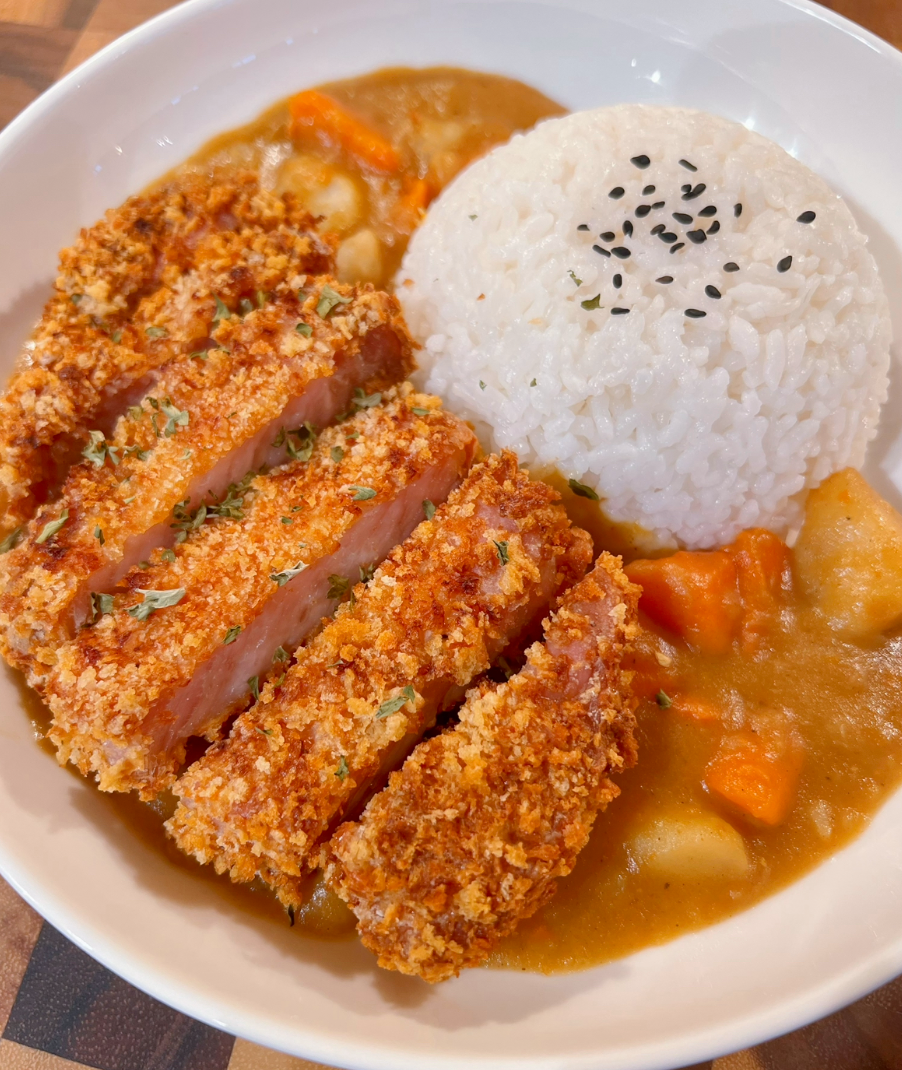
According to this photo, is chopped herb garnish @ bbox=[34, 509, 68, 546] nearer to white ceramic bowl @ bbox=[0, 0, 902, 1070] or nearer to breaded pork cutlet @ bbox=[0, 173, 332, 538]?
breaded pork cutlet @ bbox=[0, 173, 332, 538]

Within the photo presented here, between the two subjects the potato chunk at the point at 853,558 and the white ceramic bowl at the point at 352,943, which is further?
the potato chunk at the point at 853,558

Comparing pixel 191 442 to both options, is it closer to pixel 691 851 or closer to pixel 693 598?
pixel 693 598

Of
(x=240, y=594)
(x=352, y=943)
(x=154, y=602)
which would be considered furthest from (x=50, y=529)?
(x=352, y=943)

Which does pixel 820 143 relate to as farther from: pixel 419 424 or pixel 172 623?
pixel 172 623

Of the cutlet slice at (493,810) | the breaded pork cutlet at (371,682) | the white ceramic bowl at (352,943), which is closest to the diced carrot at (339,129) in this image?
the white ceramic bowl at (352,943)

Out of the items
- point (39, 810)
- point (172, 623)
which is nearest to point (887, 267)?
point (172, 623)

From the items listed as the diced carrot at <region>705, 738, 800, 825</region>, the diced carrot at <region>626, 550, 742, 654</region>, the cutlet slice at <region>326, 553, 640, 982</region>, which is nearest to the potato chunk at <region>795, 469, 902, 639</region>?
the diced carrot at <region>626, 550, 742, 654</region>

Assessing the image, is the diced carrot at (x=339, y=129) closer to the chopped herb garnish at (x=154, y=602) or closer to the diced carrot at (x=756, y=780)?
the chopped herb garnish at (x=154, y=602)
